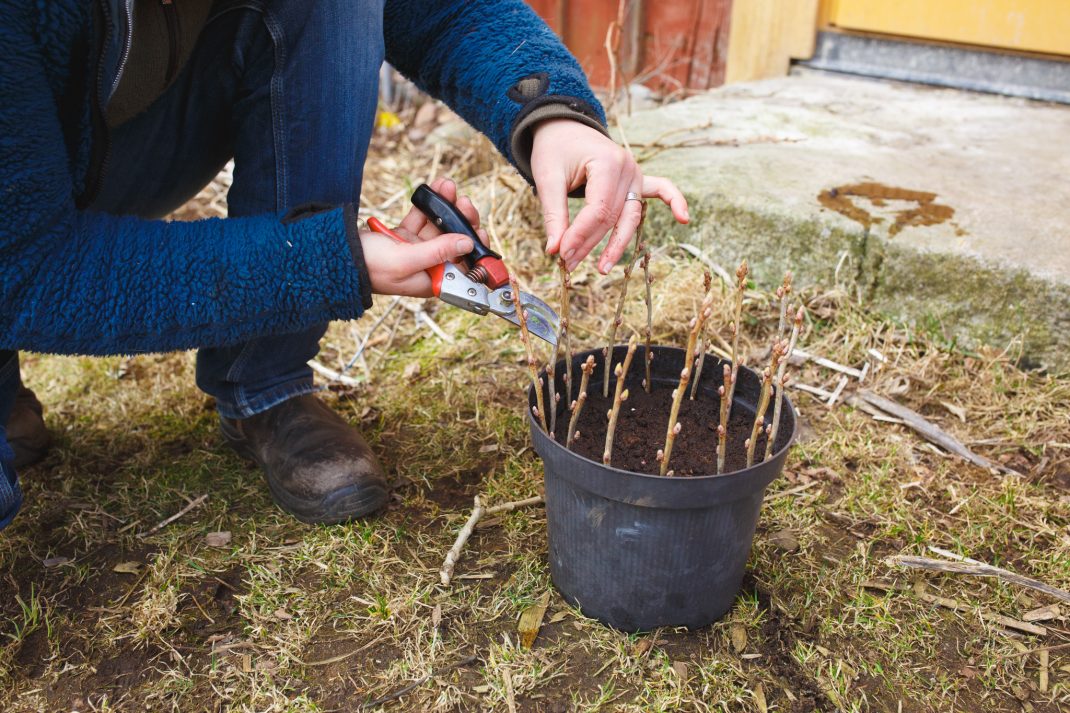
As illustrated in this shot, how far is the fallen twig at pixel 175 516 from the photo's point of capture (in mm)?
1827

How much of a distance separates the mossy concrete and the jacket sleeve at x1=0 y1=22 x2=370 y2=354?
4.92 feet

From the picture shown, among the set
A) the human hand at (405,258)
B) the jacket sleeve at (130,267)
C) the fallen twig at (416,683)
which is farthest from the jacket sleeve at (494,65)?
the fallen twig at (416,683)

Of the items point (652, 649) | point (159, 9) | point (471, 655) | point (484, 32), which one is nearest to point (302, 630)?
point (471, 655)

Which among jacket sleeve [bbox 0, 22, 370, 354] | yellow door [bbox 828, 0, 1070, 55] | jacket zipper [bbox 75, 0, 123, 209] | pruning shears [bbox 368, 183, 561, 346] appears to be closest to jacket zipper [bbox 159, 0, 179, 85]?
jacket zipper [bbox 75, 0, 123, 209]

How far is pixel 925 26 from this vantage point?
344cm

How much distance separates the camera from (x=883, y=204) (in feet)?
8.21

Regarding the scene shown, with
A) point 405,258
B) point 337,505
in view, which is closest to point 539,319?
point 405,258

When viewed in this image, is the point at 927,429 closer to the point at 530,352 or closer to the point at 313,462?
the point at 530,352

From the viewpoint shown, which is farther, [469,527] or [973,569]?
[469,527]

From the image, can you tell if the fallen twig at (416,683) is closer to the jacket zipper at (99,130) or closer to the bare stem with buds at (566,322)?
the bare stem with buds at (566,322)

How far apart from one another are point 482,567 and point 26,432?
112 centimetres

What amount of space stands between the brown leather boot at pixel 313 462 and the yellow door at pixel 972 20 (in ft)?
9.24

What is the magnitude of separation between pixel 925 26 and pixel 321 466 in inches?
117

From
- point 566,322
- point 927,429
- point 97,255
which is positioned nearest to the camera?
point 97,255
